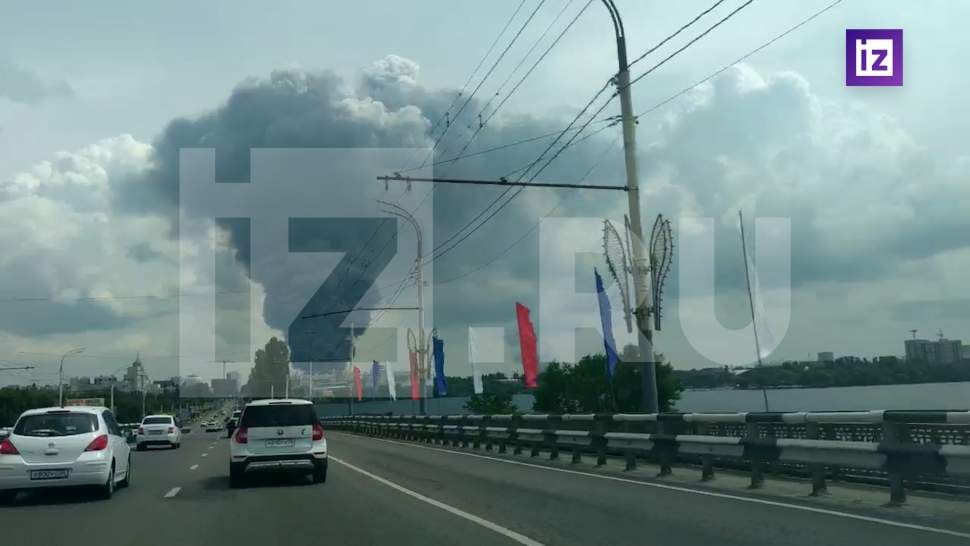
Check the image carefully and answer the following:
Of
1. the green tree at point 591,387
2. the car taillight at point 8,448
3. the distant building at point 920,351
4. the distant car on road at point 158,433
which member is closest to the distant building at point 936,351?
the distant building at point 920,351

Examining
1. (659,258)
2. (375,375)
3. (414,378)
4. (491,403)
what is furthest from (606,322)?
(491,403)

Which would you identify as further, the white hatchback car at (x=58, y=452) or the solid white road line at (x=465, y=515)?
the white hatchback car at (x=58, y=452)

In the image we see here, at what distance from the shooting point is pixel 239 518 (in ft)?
45.9

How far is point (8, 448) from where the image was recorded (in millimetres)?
16594

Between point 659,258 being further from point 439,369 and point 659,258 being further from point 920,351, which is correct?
point 439,369

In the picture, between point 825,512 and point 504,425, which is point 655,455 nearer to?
point 825,512

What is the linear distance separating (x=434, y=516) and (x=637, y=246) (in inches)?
476

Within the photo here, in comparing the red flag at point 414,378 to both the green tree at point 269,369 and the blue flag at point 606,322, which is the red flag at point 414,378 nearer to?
the blue flag at point 606,322

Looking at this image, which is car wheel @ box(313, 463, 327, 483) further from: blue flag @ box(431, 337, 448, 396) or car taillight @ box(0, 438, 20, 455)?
blue flag @ box(431, 337, 448, 396)

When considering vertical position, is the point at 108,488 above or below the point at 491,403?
above

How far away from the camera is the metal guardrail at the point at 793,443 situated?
1180 centimetres

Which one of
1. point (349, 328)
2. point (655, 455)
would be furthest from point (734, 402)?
point (349, 328)

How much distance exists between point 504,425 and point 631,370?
3855cm

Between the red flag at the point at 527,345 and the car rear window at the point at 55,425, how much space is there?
81.5ft
